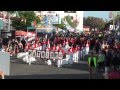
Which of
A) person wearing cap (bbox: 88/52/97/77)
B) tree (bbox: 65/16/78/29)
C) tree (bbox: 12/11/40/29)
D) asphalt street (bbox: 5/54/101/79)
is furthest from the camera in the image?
tree (bbox: 65/16/78/29)

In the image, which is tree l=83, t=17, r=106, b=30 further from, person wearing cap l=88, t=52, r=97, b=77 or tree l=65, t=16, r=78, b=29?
person wearing cap l=88, t=52, r=97, b=77

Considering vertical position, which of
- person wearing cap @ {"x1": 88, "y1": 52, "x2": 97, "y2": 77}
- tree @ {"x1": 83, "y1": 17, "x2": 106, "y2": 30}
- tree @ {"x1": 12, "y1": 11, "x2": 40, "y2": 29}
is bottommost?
person wearing cap @ {"x1": 88, "y1": 52, "x2": 97, "y2": 77}

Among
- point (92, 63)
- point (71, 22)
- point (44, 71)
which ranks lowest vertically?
point (44, 71)

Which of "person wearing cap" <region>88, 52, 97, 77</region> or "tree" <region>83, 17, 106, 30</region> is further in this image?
"tree" <region>83, 17, 106, 30</region>

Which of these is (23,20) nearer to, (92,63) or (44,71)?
(44,71)

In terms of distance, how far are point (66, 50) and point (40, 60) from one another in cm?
149

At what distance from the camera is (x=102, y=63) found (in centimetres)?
1616

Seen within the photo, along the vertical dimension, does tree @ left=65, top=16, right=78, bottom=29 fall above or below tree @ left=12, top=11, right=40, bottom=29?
above

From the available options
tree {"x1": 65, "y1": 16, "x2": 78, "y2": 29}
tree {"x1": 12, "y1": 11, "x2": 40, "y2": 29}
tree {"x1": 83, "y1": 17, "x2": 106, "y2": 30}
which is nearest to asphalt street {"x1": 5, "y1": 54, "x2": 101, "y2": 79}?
tree {"x1": 12, "y1": 11, "x2": 40, "y2": 29}

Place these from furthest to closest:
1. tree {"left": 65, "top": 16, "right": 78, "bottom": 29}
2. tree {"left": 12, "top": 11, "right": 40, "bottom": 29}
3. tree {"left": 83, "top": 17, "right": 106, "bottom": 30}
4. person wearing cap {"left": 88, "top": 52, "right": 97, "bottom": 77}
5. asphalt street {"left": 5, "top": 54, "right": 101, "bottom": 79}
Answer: tree {"left": 83, "top": 17, "right": 106, "bottom": 30} → tree {"left": 65, "top": 16, "right": 78, "bottom": 29} → tree {"left": 12, "top": 11, "right": 40, "bottom": 29} → asphalt street {"left": 5, "top": 54, "right": 101, "bottom": 79} → person wearing cap {"left": 88, "top": 52, "right": 97, "bottom": 77}

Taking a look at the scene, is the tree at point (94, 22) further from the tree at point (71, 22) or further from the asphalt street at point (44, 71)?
the asphalt street at point (44, 71)

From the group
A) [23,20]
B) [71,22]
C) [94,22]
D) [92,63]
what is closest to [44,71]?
[92,63]
